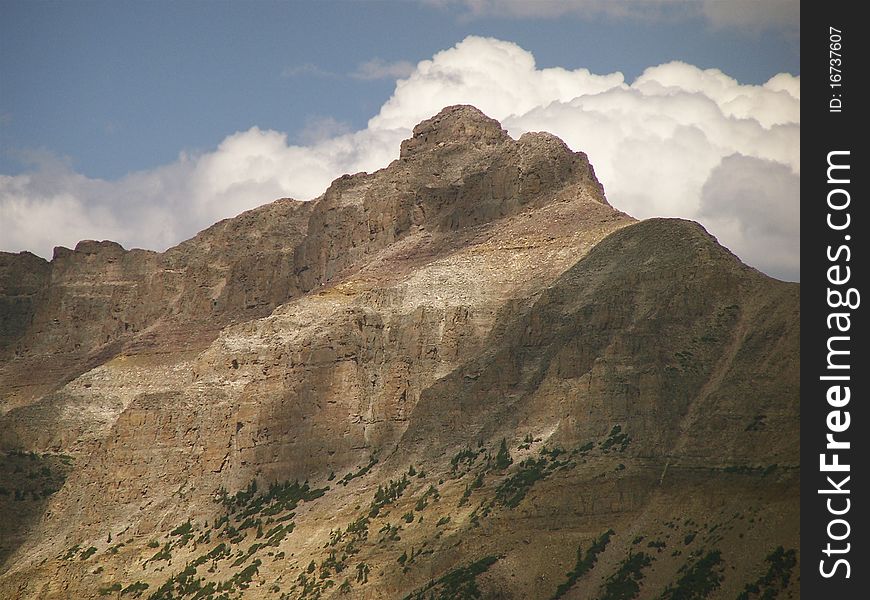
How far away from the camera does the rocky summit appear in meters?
106

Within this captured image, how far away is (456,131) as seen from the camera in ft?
578

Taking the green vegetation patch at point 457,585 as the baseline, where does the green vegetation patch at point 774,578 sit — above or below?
above

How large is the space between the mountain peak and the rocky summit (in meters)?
0.25

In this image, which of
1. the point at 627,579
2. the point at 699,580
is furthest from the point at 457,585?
the point at 699,580

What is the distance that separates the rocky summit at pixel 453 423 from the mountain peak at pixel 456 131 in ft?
0.84

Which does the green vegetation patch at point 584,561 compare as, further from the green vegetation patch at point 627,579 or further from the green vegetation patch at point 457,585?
the green vegetation patch at point 457,585

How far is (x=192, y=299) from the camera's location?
19862 centimetres

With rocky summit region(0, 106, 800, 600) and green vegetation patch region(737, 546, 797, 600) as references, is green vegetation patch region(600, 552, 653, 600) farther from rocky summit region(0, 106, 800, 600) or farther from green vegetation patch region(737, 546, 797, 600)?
green vegetation patch region(737, 546, 797, 600)

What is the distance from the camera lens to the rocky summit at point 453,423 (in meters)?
Result: 106

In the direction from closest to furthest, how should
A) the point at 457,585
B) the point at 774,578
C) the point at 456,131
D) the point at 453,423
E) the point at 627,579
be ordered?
1. the point at 774,578
2. the point at 627,579
3. the point at 457,585
4. the point at 453,423
5. the point at 456,131

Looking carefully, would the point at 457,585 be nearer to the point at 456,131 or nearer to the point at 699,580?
the point at 699,580

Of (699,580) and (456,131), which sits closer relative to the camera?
(699,580)

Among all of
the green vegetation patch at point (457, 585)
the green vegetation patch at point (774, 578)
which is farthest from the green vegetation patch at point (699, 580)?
the green vegetation patch at point (457, 585)

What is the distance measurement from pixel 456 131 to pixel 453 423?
53.0 m
